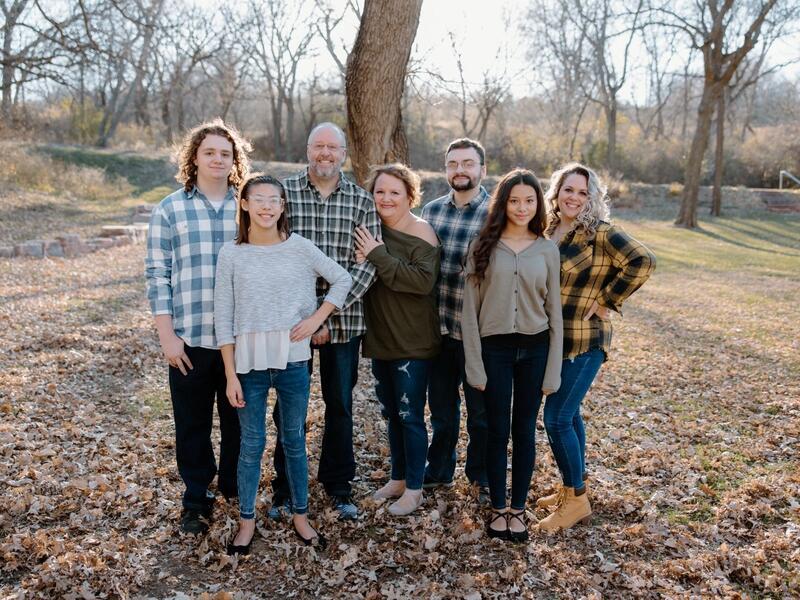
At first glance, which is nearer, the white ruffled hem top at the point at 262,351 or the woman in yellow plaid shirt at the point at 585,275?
the white ruffled hem top at the point at 262,351

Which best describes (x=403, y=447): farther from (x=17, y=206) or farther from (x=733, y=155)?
(x=733, y=155)

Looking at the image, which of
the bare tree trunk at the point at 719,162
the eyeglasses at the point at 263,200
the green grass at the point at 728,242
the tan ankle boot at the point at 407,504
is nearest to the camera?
the eyeglasses at the point at 263,200

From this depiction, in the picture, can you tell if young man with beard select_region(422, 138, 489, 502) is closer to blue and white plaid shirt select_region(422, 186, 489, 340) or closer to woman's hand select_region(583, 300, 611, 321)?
blue and white plaid shirt select_region(422, 186, 489, 340)

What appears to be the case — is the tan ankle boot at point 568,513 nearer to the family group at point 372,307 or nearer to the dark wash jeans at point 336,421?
the family group at point 372,307

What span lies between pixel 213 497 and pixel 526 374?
6.51ft

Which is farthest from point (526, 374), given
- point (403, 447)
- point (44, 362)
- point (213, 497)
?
point (44, 362)

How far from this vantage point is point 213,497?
12.2 ft

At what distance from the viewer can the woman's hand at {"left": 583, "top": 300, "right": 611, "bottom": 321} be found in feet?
11.6

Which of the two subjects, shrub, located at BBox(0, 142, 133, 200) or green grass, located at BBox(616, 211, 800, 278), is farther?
shrub, located at BBox(0, 142, 133, 200)

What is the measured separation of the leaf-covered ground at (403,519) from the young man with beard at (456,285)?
1.34 feet

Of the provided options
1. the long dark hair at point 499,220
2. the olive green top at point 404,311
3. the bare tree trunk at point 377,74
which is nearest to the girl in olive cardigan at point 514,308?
the long dark hair at point 499,220

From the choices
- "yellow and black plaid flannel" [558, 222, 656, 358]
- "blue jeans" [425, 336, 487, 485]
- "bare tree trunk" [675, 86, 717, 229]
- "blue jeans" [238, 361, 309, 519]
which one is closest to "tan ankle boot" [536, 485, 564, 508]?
"blue jeans" [425, 336, 487, 485]

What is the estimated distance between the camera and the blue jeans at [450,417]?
12.5 feet

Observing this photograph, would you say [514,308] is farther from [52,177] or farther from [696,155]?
[52,177]
